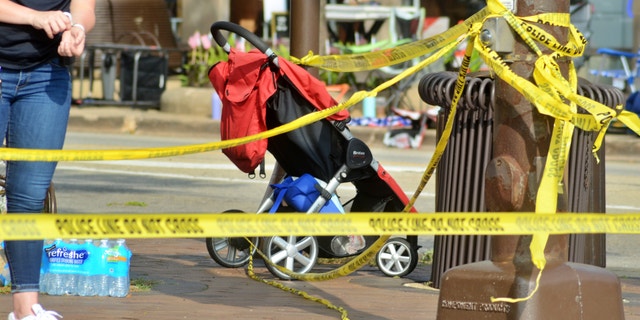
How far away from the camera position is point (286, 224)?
3824 millimetres

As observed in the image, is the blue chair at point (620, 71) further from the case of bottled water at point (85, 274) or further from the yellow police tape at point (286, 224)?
the yellow police tape at point (286, 224)

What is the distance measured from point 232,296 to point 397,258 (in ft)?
3.56

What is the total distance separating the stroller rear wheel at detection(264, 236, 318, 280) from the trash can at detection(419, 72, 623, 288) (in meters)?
0.72

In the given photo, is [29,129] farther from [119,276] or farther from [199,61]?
[199,61]

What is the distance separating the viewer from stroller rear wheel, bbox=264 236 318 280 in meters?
6.85

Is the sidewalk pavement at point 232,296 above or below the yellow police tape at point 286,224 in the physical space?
below

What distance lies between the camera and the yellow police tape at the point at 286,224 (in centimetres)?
370

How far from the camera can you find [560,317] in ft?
14.5

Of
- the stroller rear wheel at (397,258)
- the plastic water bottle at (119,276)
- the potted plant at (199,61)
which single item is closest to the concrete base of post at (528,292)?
the plastic water bottle at (119,276)

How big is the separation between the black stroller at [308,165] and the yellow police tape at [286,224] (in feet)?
9.49

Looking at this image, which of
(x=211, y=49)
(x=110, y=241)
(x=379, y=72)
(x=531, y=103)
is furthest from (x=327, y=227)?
(x=211, y=49)

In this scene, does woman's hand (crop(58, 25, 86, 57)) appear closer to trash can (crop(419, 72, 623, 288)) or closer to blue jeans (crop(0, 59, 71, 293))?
blue jeans (crop(0, 59, 71, 293))

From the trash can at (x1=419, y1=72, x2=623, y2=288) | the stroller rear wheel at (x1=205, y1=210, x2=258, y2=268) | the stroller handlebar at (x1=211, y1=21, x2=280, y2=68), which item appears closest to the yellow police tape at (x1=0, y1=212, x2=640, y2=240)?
the trash can at (x1=419, y1=72, x2=623, y2=288)

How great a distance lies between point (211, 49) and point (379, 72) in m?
3.02
